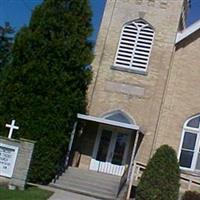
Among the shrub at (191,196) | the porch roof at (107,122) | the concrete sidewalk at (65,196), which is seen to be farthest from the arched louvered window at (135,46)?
the concrete sidewalk at (65,196)

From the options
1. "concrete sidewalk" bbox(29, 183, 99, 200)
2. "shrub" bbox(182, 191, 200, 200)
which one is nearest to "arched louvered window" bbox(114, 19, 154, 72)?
"shrub" bbox(182, 191, 200, 200)

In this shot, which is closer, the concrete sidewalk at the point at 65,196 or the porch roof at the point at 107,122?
the concrete sidewalk at the point at 65,196

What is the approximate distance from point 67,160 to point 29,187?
437 centimetres

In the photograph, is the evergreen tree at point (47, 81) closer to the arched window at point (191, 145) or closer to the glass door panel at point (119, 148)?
the glass door panel at point (119, 148)

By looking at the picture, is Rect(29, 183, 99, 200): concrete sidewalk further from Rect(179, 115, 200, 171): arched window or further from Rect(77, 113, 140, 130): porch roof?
Rect(179, 115, 200, 171): arched window

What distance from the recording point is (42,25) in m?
21.2

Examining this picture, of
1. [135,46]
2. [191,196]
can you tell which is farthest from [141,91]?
[191,196]

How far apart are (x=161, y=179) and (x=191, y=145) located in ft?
19.2

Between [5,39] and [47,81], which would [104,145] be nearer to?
[47,81]

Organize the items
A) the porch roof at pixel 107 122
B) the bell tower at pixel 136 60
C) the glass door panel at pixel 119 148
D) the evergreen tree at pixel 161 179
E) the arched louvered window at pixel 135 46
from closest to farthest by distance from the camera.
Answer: the evergreen tree at pixel 161 179 < the porch roof at pixel 107 122 < the bell tower at pixel 136 60 < the glass door panel at pixel 119 148 < the arched louvered window at pixel 135 46

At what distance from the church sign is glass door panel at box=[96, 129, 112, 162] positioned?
7.60m

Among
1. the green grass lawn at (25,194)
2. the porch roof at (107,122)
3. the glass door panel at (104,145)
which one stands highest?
the porch roof at (107,122)

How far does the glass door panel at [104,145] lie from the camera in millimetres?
24344

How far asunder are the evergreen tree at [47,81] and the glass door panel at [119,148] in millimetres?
3570
